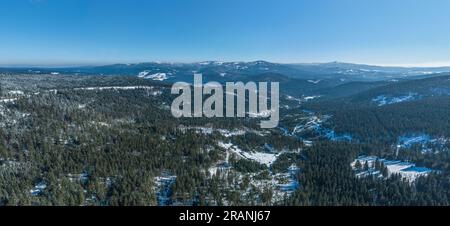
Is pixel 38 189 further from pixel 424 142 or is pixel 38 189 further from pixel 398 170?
pixel 424 142

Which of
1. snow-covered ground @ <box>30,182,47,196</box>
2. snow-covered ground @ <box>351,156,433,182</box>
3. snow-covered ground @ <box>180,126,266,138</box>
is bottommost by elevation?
snow-covered ground @ <box>351,156,433,182</box>

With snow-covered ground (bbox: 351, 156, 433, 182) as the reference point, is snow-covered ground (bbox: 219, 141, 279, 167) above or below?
above

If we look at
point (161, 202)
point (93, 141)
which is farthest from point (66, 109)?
point (161, 202)

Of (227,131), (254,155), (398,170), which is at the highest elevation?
(227,131)

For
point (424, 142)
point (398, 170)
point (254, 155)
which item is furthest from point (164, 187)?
point (424, 142)

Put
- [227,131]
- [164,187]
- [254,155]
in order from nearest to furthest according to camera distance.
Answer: [164,187] → [254,155] → [227,131]

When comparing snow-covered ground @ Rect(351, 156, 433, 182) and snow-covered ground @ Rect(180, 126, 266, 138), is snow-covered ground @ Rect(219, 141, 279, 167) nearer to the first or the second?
snow-covered ground @ Rect(180, 126, 266, 138)

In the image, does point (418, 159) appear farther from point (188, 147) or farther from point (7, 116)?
point (7, 116)

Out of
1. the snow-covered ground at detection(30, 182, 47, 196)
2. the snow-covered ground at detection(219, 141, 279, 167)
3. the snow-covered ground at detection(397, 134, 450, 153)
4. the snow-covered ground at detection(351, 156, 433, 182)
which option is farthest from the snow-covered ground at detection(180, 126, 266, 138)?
the snow-covered ground at detection(30, 182, 47, 196)

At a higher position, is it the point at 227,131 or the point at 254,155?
the point at 227,131

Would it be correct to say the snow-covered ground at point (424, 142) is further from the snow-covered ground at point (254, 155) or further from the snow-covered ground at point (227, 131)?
the snow-covered ground at point (227, 131)

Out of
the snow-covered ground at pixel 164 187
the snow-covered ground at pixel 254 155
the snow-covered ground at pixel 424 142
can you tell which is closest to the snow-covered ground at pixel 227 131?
the snow-covered ground at pixel 254 155

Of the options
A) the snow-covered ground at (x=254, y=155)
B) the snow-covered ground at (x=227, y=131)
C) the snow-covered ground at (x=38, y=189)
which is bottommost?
the snow-covered ground at (x=254, y=155)
